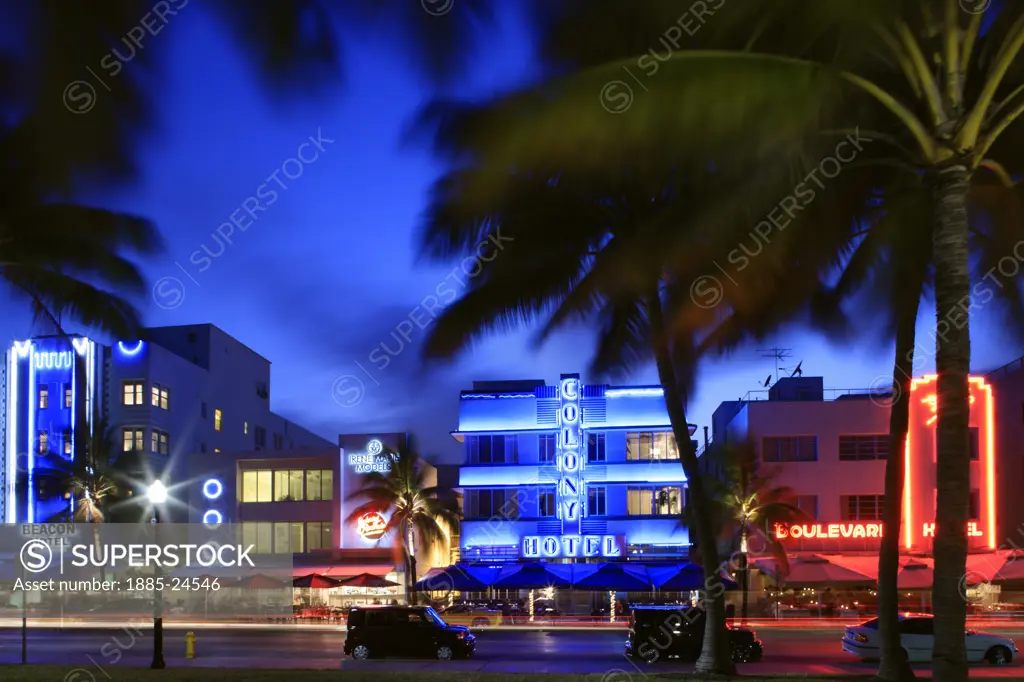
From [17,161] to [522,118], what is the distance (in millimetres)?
8816

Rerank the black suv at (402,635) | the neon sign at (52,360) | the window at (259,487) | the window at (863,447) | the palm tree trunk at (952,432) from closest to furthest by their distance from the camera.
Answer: the palm tree trunk at (952,432)
the black suv at (402,635)
the window at (863,447)
the window at (259,487)
the neon sign at (52,360)

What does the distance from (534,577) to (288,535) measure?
18091 millimetres

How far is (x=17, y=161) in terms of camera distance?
15.3m

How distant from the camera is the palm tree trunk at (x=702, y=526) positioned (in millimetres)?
21125

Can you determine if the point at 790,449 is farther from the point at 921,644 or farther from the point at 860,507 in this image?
the point at 921,644

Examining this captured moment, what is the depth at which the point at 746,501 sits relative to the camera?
4922 centimetres

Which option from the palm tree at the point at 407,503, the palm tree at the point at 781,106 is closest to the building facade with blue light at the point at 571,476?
the palm tree at the point at 407,503

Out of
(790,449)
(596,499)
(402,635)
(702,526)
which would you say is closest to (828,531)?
(790,449)

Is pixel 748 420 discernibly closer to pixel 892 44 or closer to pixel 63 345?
pixel 63 345

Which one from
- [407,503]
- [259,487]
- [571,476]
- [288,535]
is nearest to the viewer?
[571,476]

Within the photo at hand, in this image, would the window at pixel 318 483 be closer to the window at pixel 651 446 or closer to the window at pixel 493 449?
the window at pixel 493 449

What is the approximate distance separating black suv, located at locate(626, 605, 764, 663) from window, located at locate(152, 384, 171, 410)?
38578mm

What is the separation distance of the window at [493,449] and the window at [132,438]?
1970 cm

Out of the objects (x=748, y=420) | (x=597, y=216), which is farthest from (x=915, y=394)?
(x=597, y=216)
